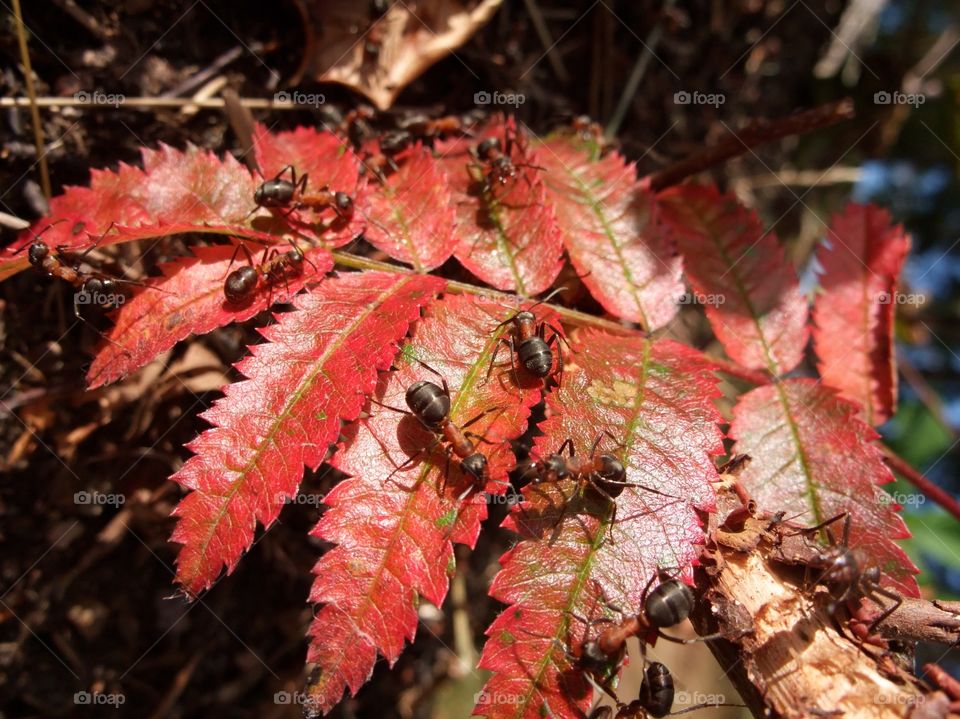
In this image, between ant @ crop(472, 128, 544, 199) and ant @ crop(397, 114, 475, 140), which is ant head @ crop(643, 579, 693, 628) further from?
ant @ crop(397, 114, 475, 140)

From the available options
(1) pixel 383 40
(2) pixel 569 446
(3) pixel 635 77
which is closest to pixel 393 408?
(2) pixel 569 446

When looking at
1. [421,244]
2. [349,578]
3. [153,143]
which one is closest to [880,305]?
[421,244]

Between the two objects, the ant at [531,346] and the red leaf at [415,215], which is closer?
the ant at [531,346]

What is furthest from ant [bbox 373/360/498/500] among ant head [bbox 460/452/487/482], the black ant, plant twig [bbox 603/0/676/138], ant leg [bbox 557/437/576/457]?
plant twig [bbox 603/0/676/138]

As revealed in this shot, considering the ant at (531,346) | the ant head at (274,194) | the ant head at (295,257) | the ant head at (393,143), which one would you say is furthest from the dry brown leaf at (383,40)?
the ant at (531,346)

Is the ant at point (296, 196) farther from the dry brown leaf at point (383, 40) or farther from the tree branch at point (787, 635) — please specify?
the tree branch at point (787, 635)
